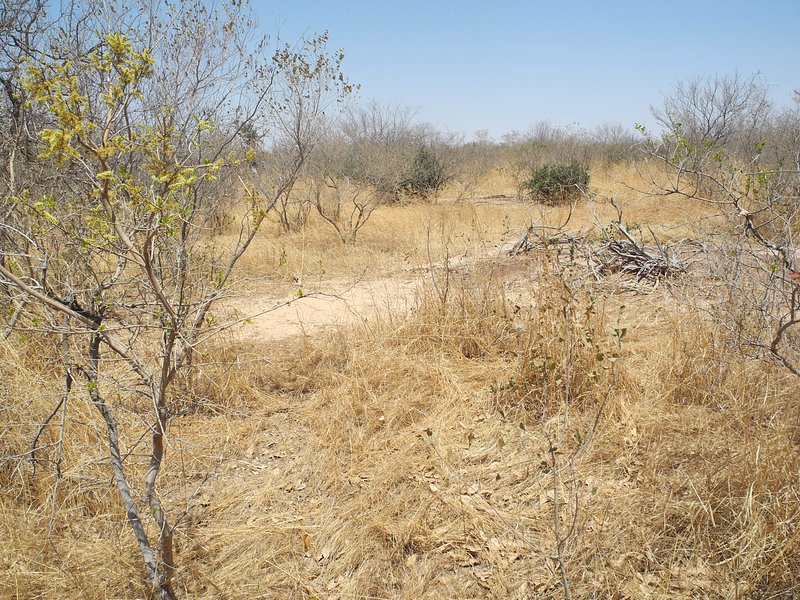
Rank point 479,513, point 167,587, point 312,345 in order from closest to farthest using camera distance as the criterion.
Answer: point 167,587
point 479,513
point 312,345

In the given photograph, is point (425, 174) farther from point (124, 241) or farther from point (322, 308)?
point (124, 241)

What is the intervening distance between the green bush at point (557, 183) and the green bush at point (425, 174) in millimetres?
2187

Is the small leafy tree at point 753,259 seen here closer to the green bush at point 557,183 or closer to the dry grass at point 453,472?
the dry grass at point 453,472

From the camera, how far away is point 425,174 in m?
13.6

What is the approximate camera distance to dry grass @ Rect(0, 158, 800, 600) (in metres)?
2.09

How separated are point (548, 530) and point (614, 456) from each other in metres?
0.62

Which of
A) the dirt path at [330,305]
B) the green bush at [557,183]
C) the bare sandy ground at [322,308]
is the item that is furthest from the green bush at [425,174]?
the bare sandy ground at [322,308]

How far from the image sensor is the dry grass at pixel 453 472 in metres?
2.09

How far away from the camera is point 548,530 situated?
2.28m

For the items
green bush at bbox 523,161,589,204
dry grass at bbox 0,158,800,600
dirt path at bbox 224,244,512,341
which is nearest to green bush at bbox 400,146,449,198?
green bush at bbox 523,161,589,204

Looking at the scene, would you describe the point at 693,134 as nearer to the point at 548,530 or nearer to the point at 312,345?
the point at 312,345

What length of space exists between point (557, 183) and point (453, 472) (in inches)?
416

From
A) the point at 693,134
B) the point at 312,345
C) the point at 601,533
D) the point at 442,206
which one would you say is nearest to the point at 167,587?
the point at 601,533

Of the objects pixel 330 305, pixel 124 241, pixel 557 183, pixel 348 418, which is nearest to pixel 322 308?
pixel 330 305
